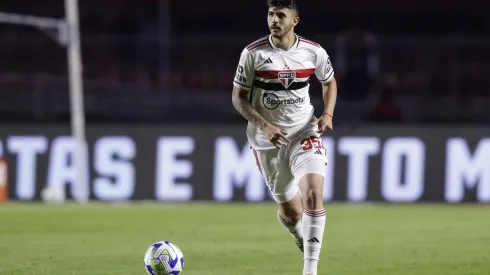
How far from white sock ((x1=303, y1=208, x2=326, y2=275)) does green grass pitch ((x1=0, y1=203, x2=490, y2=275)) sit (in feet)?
3.62

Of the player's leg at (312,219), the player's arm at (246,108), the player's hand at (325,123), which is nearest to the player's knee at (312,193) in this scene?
the player's leg at (312,219)

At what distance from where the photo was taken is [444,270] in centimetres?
993

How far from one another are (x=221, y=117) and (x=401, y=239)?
8541mm

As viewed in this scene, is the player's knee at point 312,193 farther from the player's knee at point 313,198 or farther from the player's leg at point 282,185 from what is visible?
the player's leg at point 282,185

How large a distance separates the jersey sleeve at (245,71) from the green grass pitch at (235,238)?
1713 mm

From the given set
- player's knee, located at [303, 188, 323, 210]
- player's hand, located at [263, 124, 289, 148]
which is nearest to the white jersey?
player's hand, located at [263, 124, 289, 148]

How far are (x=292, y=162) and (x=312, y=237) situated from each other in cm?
86

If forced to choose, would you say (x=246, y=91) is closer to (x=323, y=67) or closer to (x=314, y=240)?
(x=323, y=67)

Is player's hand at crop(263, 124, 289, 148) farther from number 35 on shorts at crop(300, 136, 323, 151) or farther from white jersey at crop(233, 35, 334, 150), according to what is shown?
white jersey at crop(233, 35, 334, 150)

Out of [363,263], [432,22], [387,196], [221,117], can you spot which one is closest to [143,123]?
[221,117]

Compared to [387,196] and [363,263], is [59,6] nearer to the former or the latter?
[387,196]

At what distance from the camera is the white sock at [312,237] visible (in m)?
8.53

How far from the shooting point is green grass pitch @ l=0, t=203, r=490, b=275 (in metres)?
10.1

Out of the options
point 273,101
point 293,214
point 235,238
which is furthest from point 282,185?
point 235,238
